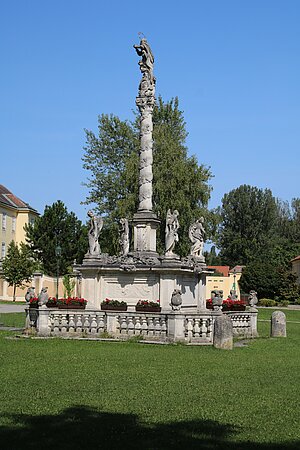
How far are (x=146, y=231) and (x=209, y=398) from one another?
50.2 ft

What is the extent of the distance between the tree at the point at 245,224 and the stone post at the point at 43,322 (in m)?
69.1

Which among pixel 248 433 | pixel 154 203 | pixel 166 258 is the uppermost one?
pixel 154 203

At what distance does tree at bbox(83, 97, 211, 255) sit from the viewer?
4694cm

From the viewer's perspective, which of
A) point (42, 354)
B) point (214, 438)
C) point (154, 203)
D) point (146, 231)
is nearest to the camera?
point (214, 438)

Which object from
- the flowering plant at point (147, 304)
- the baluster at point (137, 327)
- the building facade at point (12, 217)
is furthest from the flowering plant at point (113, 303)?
the building facade at point (12, 217)

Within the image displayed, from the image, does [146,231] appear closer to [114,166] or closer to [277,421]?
[277,421]

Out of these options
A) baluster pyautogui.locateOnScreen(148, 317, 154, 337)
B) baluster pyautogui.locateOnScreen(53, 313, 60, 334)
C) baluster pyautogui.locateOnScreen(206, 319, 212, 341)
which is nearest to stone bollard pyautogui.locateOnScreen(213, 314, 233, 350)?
baluster pyautogui.locateOnScreen(206, 319, 212, 341)

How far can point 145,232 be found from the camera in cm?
2573

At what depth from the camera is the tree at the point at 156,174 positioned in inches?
1848

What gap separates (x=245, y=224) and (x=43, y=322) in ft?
238

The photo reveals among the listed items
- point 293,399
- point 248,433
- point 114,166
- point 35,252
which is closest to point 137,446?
point 248,433

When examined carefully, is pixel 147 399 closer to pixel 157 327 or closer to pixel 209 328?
pixel 157 327

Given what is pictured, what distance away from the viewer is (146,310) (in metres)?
22.0

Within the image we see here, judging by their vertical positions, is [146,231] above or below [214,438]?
above
